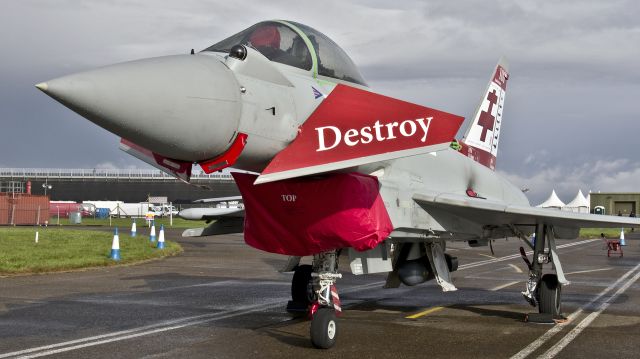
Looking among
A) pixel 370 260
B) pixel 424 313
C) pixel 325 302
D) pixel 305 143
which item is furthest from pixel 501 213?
pixel 305 143

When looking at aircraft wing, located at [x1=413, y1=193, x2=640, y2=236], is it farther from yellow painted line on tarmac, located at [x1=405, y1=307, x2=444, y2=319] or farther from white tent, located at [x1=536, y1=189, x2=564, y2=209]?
white tent, located at [x1=536, y1=189, x2=564, y2=209]

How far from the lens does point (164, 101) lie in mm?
6234

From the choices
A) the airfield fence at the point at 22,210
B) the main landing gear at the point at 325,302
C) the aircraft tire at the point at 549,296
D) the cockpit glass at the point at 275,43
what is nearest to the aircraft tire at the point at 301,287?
the main landing gear at the point at 325,302

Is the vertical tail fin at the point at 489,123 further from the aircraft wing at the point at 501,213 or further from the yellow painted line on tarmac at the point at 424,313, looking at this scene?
the yellow painted line on tarmac at the point at 424,313

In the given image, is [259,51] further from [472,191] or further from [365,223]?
[472,191]

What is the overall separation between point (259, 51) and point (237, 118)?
45.3 inches

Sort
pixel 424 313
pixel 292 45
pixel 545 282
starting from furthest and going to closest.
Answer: pixel 424 313
pixel 545 282
pixel 292 45

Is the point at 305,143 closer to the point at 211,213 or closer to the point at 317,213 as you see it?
the point at 317,213

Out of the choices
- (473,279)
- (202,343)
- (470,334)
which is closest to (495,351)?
(470,334)

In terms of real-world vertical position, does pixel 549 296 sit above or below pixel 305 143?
below

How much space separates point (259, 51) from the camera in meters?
7.67

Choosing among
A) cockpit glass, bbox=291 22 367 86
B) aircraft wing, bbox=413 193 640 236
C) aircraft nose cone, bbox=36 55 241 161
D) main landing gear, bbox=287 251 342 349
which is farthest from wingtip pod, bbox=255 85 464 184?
aircraft wing, bbox=413 193 640 236

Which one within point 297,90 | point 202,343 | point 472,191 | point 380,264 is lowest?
point 202,343

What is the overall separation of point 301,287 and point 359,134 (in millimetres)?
5062
